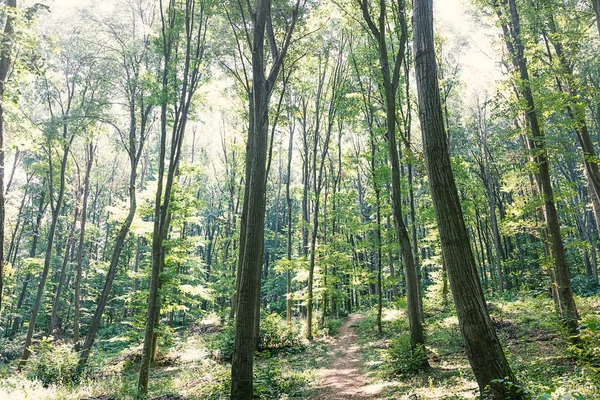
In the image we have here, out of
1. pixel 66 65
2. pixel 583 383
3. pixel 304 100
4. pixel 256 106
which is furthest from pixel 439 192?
pixel 66 65

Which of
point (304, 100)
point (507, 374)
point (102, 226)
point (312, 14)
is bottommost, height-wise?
point (507, 374)

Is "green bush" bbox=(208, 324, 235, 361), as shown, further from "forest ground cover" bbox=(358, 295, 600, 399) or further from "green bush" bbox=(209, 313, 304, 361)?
"forest ground cover" bbox=(358, 295, 600, 399)

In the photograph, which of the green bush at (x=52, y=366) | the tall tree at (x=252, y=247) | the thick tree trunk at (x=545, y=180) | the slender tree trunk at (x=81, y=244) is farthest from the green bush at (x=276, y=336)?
the slender tree trunk at (x=81, y=244)

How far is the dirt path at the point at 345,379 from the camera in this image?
6767 millimetres

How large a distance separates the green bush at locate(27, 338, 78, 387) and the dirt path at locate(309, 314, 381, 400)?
7.63 m

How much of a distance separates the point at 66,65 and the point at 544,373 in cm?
→ 2105

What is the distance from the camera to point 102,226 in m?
34.4

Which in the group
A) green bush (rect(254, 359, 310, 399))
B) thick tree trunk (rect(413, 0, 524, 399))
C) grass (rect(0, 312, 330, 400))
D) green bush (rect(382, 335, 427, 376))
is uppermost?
thick tree trunk (rect(413, 0, 524, 399))

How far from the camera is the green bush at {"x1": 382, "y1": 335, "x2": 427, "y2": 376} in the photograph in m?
7.46

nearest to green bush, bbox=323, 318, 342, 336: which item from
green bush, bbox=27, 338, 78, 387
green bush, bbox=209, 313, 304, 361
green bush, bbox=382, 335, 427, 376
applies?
green bush, bbox=209, 313, 304, 361

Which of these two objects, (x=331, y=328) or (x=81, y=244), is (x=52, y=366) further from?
(x=331, y=328)

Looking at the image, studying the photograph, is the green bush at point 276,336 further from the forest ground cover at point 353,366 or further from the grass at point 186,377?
the grass at point 186,377

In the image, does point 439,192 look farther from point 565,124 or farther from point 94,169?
point 94,169

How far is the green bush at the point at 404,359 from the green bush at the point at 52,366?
9131 mm
